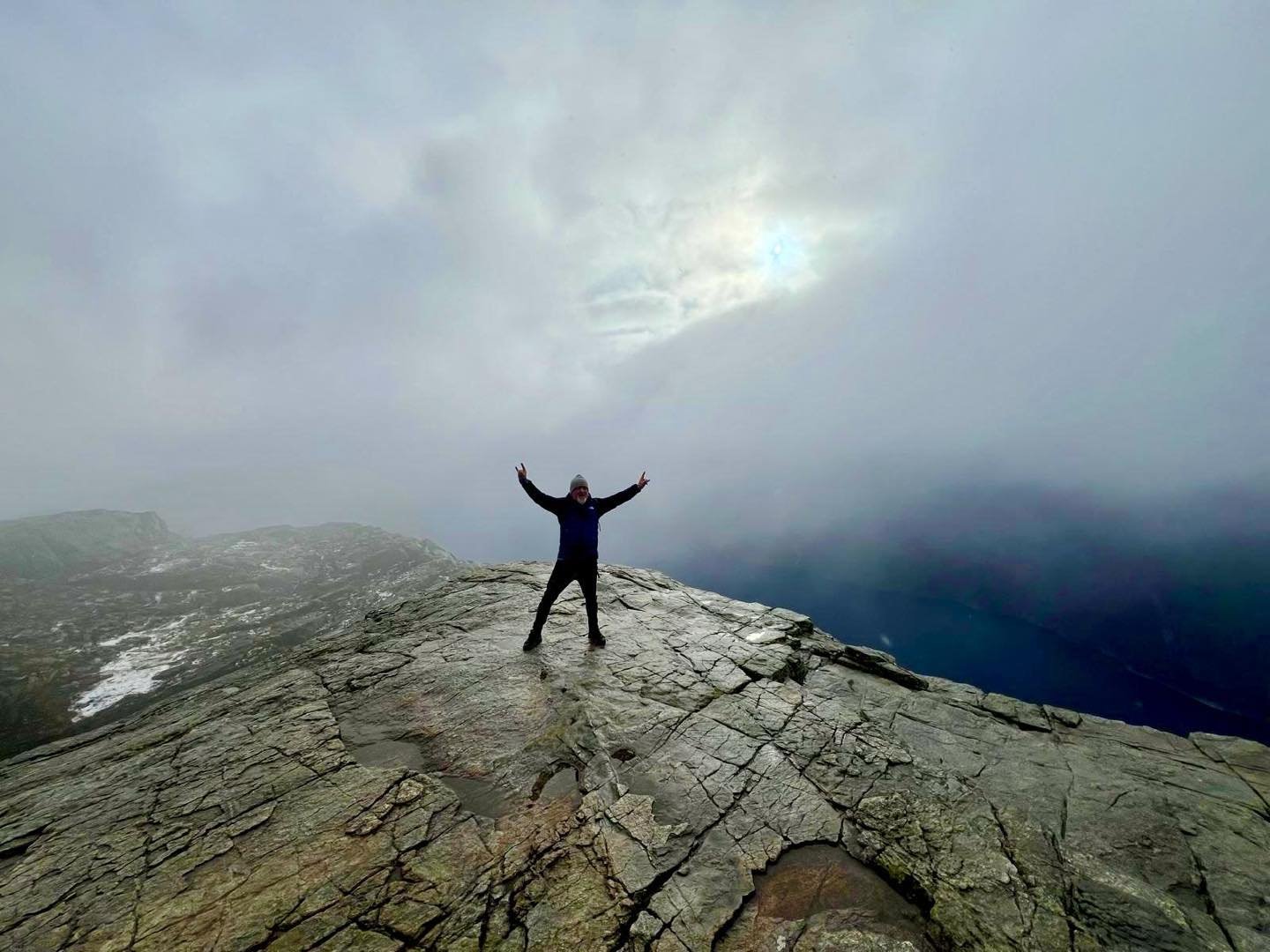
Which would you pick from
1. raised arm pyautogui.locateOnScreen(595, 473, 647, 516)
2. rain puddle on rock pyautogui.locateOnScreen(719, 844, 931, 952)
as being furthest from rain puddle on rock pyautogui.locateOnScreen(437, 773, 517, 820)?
raised arm pyautogui.locateOnScreen(595, 473, 647, 516)

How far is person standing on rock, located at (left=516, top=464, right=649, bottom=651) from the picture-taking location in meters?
13.4

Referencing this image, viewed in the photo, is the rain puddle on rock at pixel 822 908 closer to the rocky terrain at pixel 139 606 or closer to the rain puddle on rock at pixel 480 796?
the rain puddle on rock at pixel 480 796

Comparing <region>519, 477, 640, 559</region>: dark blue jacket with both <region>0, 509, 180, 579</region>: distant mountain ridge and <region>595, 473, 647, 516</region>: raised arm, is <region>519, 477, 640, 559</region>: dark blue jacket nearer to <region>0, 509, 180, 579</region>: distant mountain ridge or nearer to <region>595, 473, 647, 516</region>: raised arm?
<region>595, 473, 647, 516</region>: raised arm

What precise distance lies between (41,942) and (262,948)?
3343 mm

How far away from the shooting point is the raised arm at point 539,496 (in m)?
13.6

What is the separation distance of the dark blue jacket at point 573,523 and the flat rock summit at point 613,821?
344cm

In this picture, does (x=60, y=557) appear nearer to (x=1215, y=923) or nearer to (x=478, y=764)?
(x=478, y=764)

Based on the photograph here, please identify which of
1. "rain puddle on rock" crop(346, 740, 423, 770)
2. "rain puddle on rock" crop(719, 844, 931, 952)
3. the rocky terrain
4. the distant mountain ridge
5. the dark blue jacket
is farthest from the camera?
the distant mountain ridge

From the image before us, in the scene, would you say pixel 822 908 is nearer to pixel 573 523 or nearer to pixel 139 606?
pixel 573 523

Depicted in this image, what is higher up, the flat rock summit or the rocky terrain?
the flat rock summit

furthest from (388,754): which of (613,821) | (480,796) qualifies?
(613,821)

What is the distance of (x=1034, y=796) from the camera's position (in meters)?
9.81

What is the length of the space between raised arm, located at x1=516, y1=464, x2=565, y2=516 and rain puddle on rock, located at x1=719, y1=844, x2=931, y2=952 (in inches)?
385

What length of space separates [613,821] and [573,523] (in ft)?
24.7
